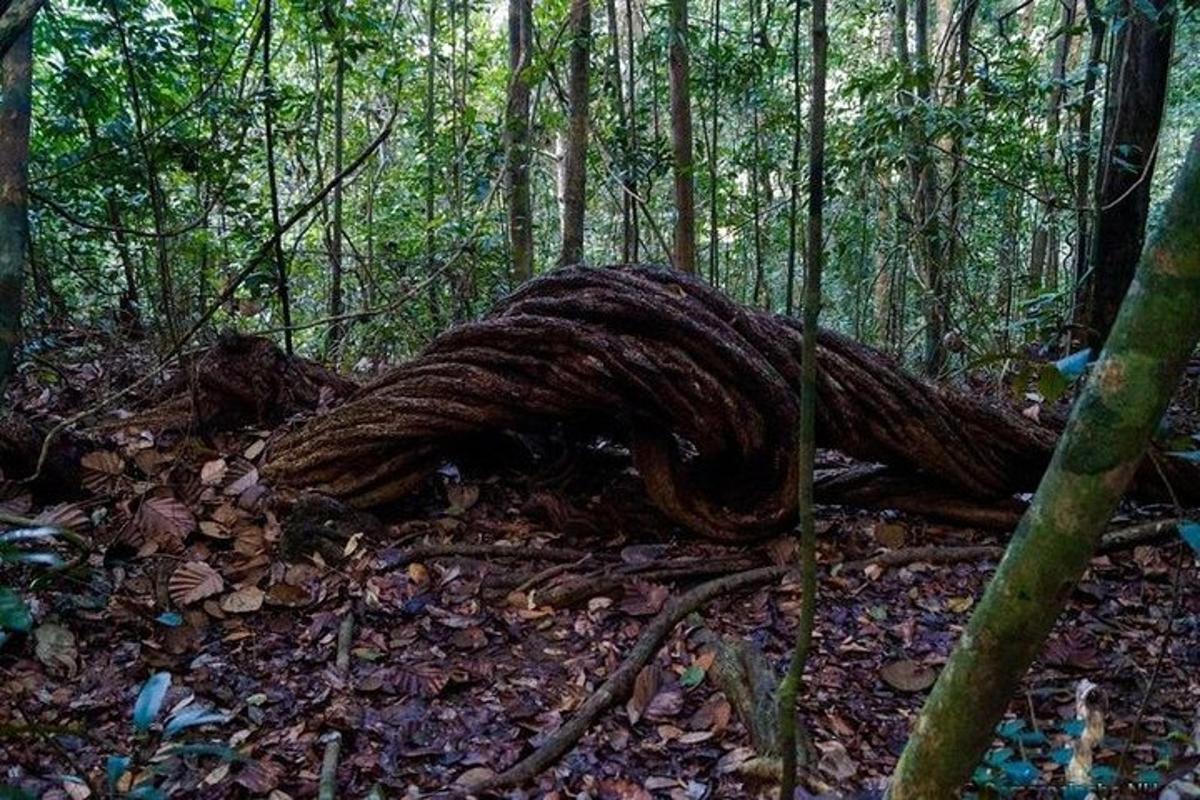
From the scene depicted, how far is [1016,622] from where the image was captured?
1.16 metres

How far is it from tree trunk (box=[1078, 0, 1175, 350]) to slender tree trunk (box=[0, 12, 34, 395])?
373cm

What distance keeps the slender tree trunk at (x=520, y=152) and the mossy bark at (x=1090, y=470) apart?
5.17 meters

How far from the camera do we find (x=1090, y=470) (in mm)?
1131

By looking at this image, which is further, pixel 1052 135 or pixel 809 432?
pixel 1052 135

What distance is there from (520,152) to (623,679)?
178 inches

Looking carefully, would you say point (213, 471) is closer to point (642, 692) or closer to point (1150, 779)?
point (642, 692)

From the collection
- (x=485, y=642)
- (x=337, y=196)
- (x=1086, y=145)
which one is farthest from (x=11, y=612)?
(x=1086, y=145)

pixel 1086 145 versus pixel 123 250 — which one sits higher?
pixel 1086 145

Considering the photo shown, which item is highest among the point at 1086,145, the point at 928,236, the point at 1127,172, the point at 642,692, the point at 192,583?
the point at 1086,145

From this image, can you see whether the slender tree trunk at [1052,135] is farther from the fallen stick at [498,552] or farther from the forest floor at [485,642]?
the fallen stick at [498,552]

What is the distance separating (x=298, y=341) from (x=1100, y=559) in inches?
244

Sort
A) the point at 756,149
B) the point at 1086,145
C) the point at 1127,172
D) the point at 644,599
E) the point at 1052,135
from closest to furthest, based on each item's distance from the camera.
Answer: the point at 644,599 → the point at 1127,172 → the point at 1086,145 → the point at 1052,135 → the point at 756,149

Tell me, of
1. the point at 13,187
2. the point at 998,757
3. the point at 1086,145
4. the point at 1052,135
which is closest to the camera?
the point at 998,757

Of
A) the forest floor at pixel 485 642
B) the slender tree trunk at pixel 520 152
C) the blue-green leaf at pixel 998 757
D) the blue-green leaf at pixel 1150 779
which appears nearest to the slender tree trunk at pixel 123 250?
the forest floor at pixel 485 642
